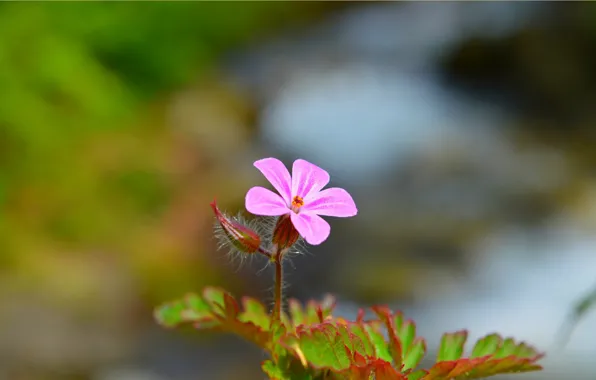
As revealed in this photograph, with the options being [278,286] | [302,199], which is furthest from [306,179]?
[278,286]

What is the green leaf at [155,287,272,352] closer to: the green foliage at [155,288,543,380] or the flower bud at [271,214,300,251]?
the green foliage at [155,288,543,380]

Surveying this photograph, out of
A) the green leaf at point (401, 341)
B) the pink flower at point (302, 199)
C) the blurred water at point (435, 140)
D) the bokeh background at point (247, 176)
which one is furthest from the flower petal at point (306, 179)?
the blurred water at point (435, 140)

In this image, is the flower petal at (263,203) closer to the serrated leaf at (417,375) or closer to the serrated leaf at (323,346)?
the serrated leaf at (323,346)

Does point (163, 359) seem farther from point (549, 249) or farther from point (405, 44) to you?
point (405, 44)

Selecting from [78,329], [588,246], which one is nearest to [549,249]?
[588,246]

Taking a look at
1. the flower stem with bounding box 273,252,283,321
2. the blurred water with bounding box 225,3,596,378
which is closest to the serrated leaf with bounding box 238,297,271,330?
the flower stem with bounding box 273,252,283,321

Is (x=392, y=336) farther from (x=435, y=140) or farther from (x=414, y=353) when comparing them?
(x=435, y=140)
